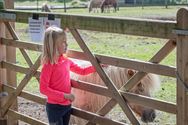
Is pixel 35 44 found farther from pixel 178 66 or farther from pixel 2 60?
pixel 178 66

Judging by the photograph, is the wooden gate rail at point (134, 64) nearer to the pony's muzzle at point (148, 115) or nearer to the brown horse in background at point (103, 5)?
the pony's muzzle at point (148, 115)

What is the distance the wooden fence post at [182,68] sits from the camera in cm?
308

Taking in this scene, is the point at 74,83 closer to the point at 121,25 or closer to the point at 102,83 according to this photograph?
the point at 102,83

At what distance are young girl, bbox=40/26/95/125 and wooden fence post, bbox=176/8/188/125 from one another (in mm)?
1158

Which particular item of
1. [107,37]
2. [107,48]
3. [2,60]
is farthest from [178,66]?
[107,37]

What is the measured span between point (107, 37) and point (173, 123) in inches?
433

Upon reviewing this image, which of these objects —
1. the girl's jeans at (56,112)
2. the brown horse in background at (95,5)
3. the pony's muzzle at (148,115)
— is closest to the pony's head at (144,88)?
the pony's muzzle at (148,115)

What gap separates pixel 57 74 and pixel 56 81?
0.07 m

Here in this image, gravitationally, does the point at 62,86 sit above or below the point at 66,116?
above

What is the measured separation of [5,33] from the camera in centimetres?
540

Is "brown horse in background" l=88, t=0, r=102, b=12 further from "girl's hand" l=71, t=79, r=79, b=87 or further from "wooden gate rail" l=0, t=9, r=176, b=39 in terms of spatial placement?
"wooden gate rail" l=0, t=9, r=176, b=39

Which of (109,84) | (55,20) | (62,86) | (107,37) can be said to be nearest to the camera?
(109,84)

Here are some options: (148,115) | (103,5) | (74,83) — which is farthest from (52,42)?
(103,5)

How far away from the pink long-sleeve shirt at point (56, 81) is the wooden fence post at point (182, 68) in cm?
116
